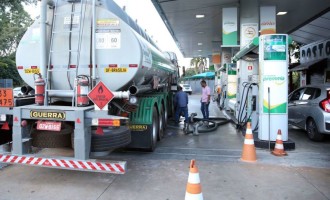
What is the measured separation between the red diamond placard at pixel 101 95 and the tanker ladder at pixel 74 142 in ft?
0.47

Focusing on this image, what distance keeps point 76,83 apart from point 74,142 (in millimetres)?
1106

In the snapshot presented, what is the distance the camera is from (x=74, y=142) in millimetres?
4633

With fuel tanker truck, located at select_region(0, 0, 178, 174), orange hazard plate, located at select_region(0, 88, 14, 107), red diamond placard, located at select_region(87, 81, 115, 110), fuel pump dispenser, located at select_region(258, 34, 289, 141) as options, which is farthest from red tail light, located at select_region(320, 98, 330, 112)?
orange hazard plate, located at select_region(0, 88, 14, 107)

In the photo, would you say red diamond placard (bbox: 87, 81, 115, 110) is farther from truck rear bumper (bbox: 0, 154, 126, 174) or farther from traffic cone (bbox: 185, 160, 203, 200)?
traffic cone (bbox: 185, 160, 203, 200)

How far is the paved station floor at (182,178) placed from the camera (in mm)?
4555

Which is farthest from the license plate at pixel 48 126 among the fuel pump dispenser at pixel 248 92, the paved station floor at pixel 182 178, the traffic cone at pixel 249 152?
the fuel pump dispenser at pixel 248 92

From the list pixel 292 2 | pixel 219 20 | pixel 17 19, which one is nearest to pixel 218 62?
pixel 219 20

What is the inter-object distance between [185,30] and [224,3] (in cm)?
567

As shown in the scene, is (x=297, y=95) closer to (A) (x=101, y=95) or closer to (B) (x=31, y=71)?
(A) (x=101, y=95)

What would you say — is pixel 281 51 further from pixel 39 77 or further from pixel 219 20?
pixel 219 20

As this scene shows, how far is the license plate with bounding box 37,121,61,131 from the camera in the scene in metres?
4.73

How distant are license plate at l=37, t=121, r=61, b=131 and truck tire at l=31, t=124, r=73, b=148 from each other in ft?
0.82

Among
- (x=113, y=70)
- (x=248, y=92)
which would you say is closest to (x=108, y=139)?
(x=113, y=70)

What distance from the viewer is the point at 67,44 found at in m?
5.61
